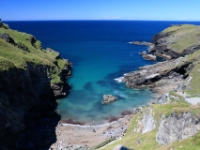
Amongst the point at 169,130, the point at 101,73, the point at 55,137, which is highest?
the point at 169,130

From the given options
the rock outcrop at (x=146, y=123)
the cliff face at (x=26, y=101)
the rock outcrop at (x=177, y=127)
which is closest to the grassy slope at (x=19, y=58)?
the cliff face at (x=26, y=101)

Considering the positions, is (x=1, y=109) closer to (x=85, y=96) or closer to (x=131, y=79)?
(x=85, y=96)

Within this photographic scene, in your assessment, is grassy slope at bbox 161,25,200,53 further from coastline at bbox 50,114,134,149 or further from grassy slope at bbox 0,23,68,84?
coastline at bbox 50,114,134,149

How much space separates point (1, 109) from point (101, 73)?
193 ft

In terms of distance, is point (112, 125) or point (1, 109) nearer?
Result: point (1, 109)

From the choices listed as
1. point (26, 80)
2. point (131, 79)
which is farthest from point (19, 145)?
point (131, 79)

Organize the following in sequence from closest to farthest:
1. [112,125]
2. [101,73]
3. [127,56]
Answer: [112,125], [101,73], [127,56]

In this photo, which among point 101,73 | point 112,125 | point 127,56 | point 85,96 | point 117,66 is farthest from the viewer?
point 127,56

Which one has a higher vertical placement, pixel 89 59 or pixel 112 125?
pixel 89 59

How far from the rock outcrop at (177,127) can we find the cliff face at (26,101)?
96.7 ft

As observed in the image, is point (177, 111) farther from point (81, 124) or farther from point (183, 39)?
point (183, 39)

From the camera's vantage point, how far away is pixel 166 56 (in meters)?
128

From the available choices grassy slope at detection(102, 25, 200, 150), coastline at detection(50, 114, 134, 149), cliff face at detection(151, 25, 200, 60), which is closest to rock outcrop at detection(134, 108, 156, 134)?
grassy slope at detection(102, 25, 200, 150)

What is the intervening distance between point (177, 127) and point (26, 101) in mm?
40979
